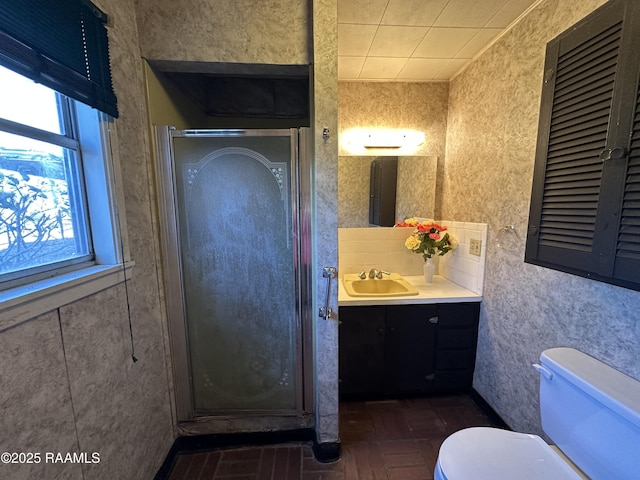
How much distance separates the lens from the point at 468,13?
53.3 inches

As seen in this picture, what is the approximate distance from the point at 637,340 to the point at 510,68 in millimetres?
1512

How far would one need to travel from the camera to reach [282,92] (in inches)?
79.0

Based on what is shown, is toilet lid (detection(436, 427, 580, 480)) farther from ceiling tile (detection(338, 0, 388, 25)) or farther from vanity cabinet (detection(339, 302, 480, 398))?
ceiling tile (detection(338, 0, 388, 25))

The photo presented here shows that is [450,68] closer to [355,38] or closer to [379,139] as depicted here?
[379,139]

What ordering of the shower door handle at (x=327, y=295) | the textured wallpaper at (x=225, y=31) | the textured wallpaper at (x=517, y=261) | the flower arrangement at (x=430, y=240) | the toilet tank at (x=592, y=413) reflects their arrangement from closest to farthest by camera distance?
1. the toilet tank at (x=592, y=413)
2. the textured wallpaper at (x=517, y=261)
3. the textured wallpaper at (x=225, y=31)
4. the shower door handle at (x=327, y=295)
5. the flower arrangement at (x=430, y=240)

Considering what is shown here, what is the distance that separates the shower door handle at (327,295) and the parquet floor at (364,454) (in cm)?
87

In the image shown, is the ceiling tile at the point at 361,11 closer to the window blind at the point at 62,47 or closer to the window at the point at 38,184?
the window blind at the point at 62,47

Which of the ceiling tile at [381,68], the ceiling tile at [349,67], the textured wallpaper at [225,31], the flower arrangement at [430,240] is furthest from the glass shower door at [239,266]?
the flower arrangement at [430,240]

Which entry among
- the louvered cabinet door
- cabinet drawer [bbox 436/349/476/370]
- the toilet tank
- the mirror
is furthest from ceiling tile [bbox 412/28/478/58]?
cabinet drawer [bbox 436/349/476/370]

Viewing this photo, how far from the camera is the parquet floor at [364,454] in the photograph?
1343mm

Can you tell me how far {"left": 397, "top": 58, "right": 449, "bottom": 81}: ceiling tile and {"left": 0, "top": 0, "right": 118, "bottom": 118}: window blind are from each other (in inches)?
71.7

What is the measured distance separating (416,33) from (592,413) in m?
2.05

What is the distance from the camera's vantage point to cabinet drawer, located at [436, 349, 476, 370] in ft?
5.91

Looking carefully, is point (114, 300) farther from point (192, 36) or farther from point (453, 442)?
point (453, 442)
